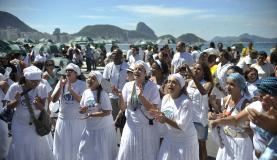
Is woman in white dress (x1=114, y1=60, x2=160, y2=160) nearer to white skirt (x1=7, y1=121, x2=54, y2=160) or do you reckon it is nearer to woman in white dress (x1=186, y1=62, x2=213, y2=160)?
woman in white dress (x1=186, y1=62, x2=213, y2=160)

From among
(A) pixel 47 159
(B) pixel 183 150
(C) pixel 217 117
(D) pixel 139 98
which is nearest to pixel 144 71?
(D) pixel 139 98

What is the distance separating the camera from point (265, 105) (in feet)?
11.3

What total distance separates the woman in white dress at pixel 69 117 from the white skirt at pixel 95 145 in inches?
19.0

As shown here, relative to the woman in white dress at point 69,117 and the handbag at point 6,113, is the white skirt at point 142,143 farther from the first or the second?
the handbag at point 6,113

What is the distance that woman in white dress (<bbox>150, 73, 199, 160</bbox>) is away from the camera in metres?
5.27

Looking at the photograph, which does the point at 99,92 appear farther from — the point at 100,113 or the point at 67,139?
the point at 67,139

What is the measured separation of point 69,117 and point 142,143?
1762mm

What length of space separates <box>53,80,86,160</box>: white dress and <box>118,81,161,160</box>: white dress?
1.37m

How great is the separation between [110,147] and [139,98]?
1.41 m

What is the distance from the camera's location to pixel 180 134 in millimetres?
5371

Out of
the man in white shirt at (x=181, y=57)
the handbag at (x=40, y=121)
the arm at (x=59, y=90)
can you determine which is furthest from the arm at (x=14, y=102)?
the man in white shirt at (x=181, y=57)

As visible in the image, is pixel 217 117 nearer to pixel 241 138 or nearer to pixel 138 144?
pixel 241 138

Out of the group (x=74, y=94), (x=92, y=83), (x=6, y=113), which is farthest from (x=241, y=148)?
(x=6, y=113)

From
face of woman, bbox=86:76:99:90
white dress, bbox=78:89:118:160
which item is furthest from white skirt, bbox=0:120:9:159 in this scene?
face of woman, bbox=86:76:99:90
